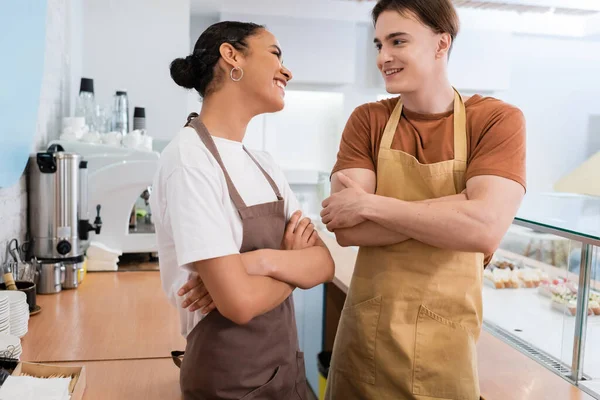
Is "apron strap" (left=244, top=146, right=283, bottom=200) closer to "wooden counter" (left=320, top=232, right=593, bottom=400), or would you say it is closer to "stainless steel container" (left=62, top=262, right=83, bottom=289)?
"wooden counter" (left=320, top=232, right=593, bottom=400)

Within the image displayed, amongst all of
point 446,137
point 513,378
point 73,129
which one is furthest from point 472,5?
point 513,378

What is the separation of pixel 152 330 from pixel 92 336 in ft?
0.60

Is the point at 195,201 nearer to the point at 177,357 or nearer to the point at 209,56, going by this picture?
the point at 209,56

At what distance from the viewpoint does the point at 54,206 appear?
7.44ft

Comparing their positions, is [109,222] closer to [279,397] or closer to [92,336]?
[92,336]

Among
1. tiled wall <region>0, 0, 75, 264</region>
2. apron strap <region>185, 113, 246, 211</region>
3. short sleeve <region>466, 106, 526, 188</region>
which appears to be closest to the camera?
apron strap <region>185, 113, 246, 211</region>

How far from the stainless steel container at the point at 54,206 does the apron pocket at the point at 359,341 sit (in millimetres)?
1269

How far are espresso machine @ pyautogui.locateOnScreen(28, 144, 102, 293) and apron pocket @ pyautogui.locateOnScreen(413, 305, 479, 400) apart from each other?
1.48 metres

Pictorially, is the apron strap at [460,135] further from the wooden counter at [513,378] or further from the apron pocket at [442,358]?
the wooden counter at [513,378]

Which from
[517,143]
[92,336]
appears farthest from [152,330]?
[517,143]

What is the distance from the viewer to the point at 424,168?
1.44 m

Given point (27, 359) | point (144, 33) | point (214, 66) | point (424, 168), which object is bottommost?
point (27, 359)

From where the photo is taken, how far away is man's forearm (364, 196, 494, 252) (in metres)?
1.30

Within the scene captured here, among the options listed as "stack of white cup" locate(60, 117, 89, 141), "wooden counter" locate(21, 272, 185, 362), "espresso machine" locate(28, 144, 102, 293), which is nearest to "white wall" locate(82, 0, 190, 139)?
"stack of white cup" locate(60, 117, 89, 141)
